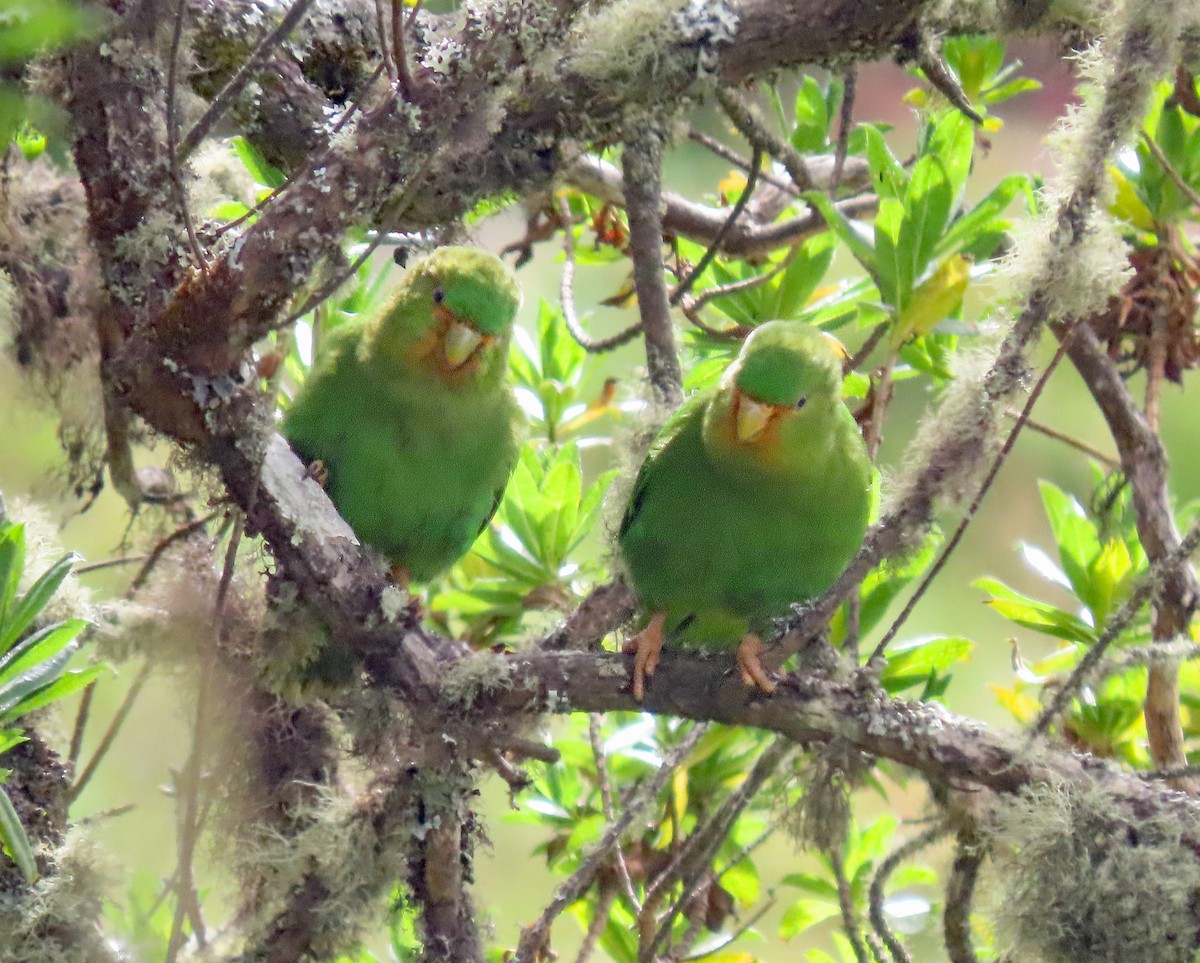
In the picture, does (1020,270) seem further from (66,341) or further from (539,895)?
(539,895)

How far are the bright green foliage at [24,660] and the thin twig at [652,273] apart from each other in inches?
53.5

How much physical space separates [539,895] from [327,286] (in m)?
3.16

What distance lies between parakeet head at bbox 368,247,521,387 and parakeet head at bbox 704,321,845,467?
0.53 metres

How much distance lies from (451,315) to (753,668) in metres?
1.07

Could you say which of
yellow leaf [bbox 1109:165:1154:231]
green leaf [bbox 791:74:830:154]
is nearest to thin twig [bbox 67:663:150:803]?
green leaf [bbox 791:74:830:154]

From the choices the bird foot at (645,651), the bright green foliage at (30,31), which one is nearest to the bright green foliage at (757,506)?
the bird foot at (645,651)

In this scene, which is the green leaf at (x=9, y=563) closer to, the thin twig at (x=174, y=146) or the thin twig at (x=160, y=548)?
the thin twig at (x=174, y=146)

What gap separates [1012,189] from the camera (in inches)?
102

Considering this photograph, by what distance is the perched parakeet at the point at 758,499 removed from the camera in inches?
96.3

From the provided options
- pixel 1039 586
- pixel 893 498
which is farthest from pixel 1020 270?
pixel 1039 586

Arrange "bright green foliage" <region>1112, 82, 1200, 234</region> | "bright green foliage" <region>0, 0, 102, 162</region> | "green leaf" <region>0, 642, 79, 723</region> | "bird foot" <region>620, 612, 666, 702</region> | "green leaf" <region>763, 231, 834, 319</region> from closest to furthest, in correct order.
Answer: "bright green foliage" <region>0, 0, 102, 162</region> < "green leaf" <region>0, 642, 79, 723</region> < "bird foot" <region>620, 612, 666, 702</region> < "bright green foliage" <region>1112, 82, 1200, 234</region> < "green leaf" <region>763, 231, 834, 319</region>

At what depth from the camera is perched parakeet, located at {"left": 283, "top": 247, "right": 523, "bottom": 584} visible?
8.45 feet

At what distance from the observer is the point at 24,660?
1.82 meters

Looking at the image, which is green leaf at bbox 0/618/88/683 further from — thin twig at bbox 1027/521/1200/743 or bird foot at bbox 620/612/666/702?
thin twig at bbox 1027/521/1200/743
